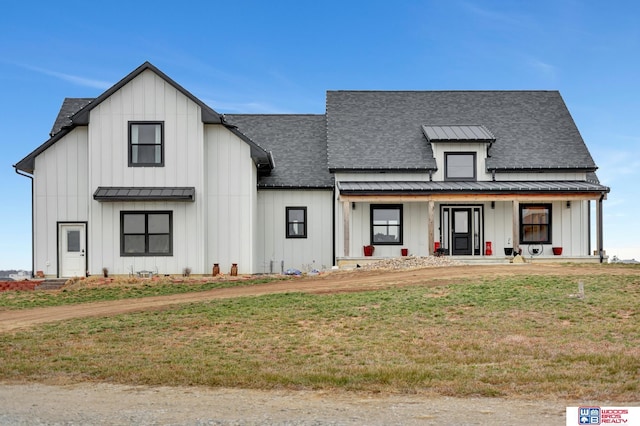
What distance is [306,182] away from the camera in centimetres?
3158

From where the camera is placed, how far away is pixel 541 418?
875cm

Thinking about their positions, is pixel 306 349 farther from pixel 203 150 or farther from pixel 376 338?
pixel 203 150

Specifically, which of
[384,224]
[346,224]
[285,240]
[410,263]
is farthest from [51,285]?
[384,224]

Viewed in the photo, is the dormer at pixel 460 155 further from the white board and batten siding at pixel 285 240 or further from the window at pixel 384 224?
the white board and batten siding at pixel 285 240

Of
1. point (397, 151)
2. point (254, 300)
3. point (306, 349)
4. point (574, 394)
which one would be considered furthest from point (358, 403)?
point (397, 151)

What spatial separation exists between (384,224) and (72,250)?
44.0 ft

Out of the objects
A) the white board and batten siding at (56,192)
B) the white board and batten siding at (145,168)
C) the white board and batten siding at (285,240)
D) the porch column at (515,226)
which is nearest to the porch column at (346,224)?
the white board and batten siding at (285,240)

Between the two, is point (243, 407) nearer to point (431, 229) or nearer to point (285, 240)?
point (431, 229)

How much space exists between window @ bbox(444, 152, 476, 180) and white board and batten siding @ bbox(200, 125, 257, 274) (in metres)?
9.72

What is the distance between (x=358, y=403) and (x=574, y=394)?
3.17 meters

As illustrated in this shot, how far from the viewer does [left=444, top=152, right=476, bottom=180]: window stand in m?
32.3

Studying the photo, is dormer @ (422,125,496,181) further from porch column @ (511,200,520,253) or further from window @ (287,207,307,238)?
window @ (287,207,307,238)

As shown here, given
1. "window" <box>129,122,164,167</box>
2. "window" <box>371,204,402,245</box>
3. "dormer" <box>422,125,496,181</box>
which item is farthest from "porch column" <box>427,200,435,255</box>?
"window" <box>129,122,164,167</box>

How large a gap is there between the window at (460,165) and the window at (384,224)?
300cm
